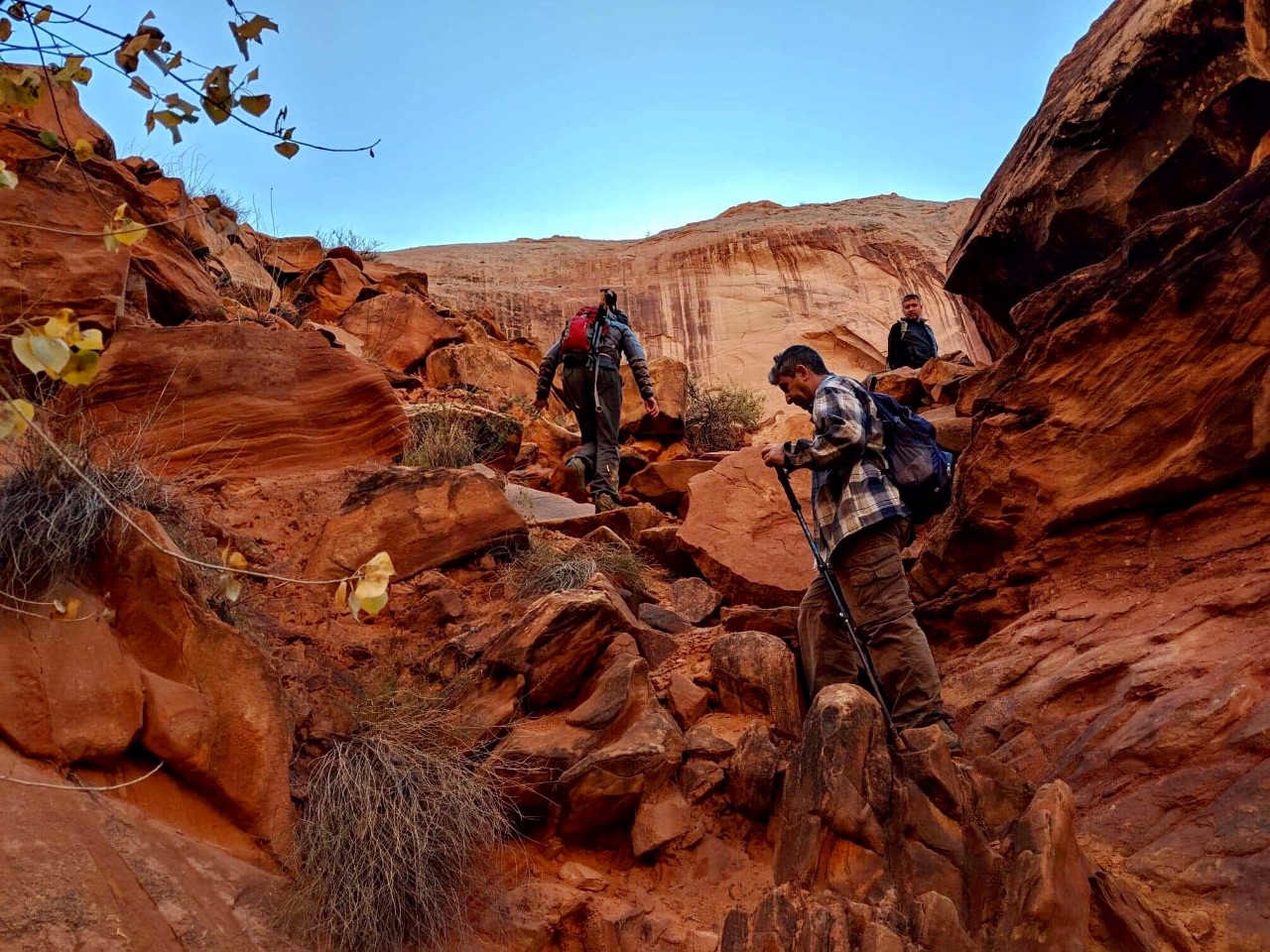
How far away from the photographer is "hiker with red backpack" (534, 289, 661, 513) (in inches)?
356

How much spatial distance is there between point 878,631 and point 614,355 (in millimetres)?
4848

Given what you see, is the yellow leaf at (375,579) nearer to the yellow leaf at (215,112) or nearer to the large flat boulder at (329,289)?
the yellow leaf at (215,112)

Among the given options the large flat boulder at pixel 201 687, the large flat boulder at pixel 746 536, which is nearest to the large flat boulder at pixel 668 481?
the large flat boulder at pixel 746 536

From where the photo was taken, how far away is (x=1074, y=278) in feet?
19.9

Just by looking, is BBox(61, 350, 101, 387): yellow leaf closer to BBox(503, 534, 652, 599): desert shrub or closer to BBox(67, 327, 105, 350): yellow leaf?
BBox(67, 327, 105, 350): yellow leaf

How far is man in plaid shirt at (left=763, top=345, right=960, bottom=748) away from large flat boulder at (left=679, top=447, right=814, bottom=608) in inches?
58.9

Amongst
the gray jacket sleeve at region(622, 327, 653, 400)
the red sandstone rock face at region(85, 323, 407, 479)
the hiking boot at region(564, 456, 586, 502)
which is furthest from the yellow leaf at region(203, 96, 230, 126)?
the hiking boot at region(564, 456, 586, 502)

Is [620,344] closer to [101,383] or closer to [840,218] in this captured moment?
[101,383]

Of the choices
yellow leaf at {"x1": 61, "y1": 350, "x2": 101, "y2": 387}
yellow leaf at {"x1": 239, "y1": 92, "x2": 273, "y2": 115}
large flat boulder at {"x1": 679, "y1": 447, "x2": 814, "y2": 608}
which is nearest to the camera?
yellow leaf at {"x1": 61, "y1": 350, "x2": 101, "y2": 387}

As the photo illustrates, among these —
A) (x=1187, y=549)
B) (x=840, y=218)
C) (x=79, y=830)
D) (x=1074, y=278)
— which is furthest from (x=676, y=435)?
(x=840, y=218)

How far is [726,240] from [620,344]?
49.0 feet

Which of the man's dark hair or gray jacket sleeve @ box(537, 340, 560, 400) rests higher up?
gray jacket sleeve @ box(537, 340, 560, 400)

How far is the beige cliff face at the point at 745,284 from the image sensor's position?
67.8 ft

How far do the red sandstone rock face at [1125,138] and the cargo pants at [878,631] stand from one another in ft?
6.79
